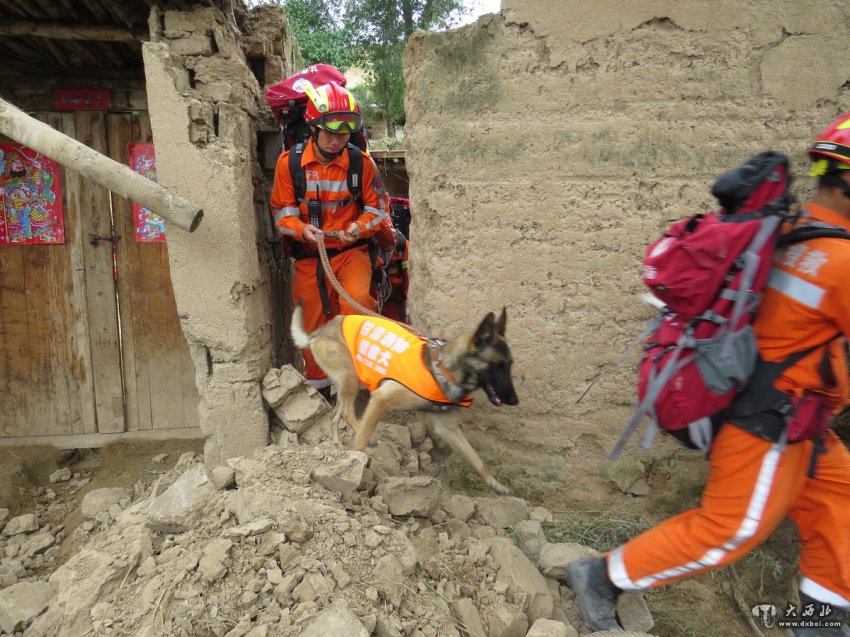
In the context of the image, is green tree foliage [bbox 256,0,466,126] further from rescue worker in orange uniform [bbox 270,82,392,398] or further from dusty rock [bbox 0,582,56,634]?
dusty rock [bbox 0,582,56,634]

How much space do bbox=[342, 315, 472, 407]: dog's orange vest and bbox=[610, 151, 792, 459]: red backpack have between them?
1334 mm

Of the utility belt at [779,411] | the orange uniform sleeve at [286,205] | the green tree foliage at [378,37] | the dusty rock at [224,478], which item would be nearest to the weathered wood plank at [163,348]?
the orange uniform sleeve at [286,205]

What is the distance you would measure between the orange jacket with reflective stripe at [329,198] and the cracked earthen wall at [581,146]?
821mm

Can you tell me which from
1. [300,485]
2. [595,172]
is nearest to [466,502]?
[300,485]

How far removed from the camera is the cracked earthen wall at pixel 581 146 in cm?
285

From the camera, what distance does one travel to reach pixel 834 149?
1.87 metres

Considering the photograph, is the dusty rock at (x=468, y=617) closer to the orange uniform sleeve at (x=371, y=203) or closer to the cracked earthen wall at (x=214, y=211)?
the cracked earthen wall at (x=214, y=211)

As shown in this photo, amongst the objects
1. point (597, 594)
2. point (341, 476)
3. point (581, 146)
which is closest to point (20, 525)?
point (341, 476)

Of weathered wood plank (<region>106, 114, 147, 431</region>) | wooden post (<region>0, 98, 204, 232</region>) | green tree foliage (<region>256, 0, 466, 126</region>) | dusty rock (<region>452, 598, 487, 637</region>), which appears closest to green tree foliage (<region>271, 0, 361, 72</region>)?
green tree foliage (<region>256, 0, 466, 126</region>)

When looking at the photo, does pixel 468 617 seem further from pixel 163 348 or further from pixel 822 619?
pixel 163 348

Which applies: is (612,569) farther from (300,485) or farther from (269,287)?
(269,287)

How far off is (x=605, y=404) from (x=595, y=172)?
4.35 ft

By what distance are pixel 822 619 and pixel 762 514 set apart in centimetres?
52

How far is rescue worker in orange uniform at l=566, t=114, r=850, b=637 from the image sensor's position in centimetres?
182
